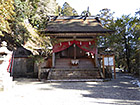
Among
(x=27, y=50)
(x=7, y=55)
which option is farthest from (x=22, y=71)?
(x=7, y=55)

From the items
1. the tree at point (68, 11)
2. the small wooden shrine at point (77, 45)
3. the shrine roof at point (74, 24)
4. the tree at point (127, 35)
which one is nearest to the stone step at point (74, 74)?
the small wooden shrine at point (77, 45)

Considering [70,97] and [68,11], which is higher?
[68,11]

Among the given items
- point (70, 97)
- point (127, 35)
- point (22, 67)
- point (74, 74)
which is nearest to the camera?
point (70, 97)

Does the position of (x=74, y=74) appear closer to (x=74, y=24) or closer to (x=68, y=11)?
(x=74, y=24)

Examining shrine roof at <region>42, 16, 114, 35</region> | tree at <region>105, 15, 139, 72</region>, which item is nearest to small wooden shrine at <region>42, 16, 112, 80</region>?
shrine roof at <region>42, 16, 114, 35</region>

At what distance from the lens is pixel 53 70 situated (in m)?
9.29

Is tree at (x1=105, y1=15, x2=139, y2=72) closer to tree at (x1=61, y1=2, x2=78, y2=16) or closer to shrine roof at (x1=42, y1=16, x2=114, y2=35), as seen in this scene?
shrine roof at (x1=42, y1=16, x2=114, y2=35)

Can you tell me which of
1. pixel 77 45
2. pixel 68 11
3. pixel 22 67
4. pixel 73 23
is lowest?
pixel 22 67

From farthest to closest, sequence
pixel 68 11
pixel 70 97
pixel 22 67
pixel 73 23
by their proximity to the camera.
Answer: pixel 68 11 → pixel 73 23 → pixel 22 67 → pixel 70 97

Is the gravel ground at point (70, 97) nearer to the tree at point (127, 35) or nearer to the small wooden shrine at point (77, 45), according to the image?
the small wooden shrine at point (77, 45)

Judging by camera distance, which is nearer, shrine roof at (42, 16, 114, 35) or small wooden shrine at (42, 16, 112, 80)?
small wooden shrine at (42, 16, 112, 80)

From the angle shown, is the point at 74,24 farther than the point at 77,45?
Yes

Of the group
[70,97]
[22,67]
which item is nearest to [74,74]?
A: [70,97]

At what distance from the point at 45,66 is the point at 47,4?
42.2 ft
